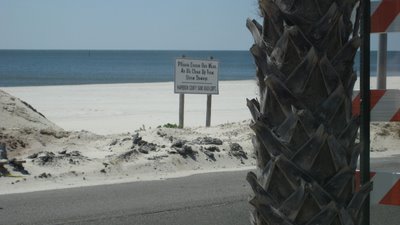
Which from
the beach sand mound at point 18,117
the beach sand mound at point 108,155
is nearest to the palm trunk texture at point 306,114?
the beach sand mound at point 108,155

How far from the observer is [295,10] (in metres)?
2.21

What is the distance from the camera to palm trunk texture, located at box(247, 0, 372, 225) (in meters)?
2.17

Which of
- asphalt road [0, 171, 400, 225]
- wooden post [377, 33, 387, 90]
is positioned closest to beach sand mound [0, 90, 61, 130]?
asphalt road [0, 171, 400, 225]

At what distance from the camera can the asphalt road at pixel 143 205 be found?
6.34 m

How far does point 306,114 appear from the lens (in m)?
2.15

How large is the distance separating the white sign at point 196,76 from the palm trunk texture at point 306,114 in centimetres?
1199

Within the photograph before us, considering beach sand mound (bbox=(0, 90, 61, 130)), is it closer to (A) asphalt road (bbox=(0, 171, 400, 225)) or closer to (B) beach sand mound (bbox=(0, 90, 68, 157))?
(B) beach sand mound (bbox=(0, 90, 68, 157))

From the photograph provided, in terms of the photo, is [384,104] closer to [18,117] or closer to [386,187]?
[386,187]

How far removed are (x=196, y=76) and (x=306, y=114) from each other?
1236cm

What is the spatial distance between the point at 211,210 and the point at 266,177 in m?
4.64

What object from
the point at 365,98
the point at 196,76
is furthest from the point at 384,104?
the point at 196,76

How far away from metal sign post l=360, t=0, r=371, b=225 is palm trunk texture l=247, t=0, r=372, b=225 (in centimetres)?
72

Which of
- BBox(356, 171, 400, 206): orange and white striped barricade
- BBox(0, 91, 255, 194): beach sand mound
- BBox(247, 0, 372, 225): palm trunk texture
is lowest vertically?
BBox(0, 91, 255, 194): beach sand mound

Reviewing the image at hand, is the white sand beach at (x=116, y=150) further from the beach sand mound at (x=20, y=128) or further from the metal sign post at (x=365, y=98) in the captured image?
the metal sign post at (x=365, y=98)
